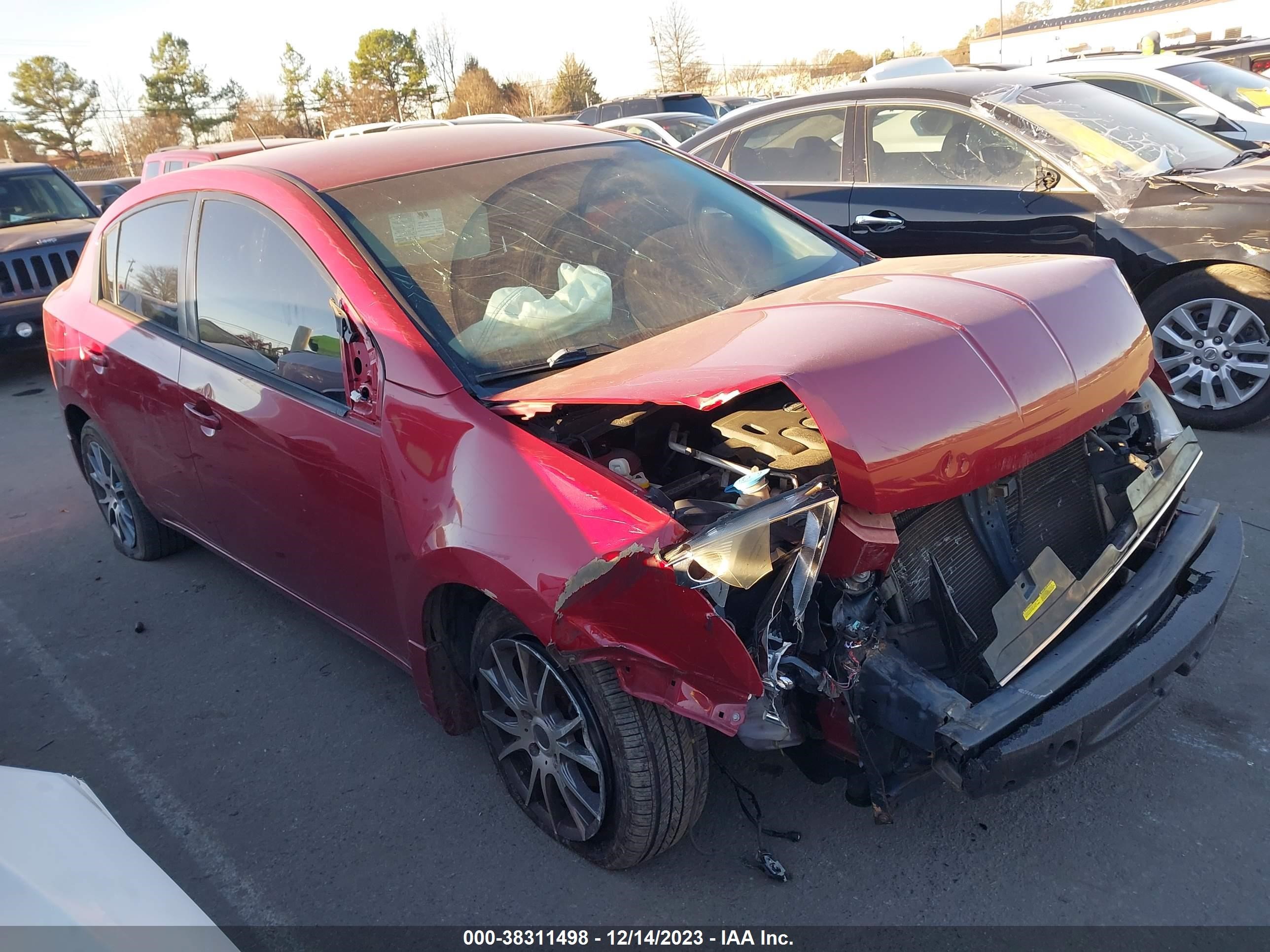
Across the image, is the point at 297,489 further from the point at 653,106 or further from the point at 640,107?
the point at 640,107

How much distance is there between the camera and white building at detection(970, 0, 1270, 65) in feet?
139

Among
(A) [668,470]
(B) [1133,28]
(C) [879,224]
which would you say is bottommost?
(A) [668,470]

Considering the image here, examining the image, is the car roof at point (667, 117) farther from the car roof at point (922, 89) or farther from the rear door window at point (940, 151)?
the rear door window at point (940, 151)

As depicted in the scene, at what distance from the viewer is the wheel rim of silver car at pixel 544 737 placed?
2.50m

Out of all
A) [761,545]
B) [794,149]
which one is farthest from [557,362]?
[794,149]

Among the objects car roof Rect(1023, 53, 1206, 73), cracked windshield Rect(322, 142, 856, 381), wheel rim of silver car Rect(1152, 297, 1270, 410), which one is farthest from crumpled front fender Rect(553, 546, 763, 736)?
car roof Rect(1023, 53, 1206, 73)

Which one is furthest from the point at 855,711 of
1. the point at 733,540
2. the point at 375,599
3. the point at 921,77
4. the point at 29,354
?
the point at 29,354

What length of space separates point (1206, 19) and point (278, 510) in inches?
2129

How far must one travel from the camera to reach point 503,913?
254 cm

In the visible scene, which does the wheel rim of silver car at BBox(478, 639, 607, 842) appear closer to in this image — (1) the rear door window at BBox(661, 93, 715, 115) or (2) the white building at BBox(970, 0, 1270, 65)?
(1) the rear door window at BBox(661, 93, 715, 115)

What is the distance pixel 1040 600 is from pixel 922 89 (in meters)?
4.19

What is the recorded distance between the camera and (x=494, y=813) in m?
2.91

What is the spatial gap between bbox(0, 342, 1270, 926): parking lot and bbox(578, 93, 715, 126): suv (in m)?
15.5

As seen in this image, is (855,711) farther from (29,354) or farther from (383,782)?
(29,354)
